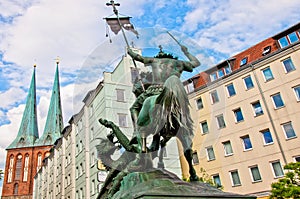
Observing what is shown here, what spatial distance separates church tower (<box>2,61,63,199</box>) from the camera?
3531 inches

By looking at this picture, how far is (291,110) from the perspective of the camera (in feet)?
87.6

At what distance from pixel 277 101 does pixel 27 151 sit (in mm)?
84900

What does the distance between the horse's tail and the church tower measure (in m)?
94.1

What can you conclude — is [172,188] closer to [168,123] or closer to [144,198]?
[144,198]

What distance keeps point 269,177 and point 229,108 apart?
8009mm

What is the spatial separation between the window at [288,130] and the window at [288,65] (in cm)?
511

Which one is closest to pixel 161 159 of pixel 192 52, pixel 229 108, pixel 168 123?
pixel 168 123

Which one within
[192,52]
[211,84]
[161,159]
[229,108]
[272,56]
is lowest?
[161,159]

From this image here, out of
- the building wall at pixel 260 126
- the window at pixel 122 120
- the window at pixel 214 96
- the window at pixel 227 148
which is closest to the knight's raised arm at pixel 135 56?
the window at pixel 122 120

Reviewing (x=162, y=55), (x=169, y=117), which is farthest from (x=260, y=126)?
(x=169, y=117)

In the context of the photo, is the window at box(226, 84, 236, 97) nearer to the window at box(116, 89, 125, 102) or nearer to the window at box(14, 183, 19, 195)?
the window at box(116, 89, 125, 102)

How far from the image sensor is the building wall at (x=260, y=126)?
2653cm

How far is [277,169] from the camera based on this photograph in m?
26.3

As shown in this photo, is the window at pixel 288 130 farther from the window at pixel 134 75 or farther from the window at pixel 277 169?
the window at pixel 134 75
